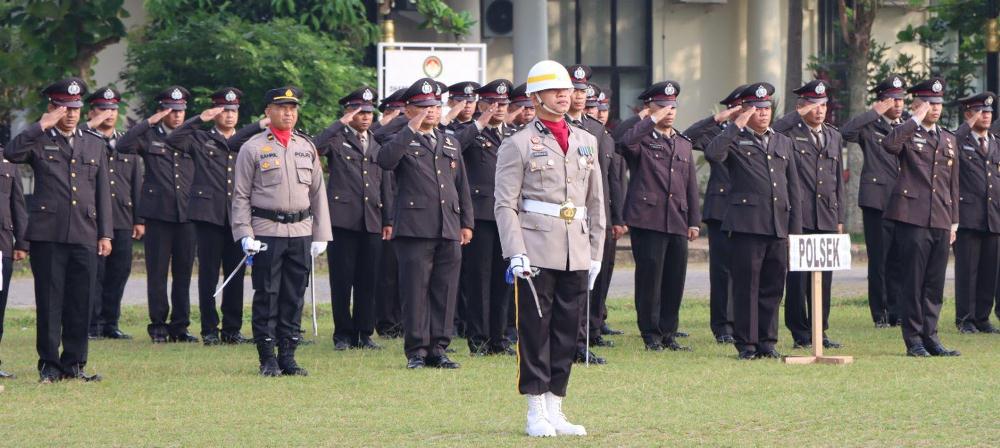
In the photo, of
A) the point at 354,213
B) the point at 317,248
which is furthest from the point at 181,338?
the point at 317,248

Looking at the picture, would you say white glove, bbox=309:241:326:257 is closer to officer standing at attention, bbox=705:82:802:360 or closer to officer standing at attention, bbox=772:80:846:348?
officer standing at attention, bbox=705:82:802:360

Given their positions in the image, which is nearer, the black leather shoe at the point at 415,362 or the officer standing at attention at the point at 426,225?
the black leather shoe at the point at 415,362

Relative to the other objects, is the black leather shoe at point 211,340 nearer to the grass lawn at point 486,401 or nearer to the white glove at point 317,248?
the grass lawn at point 486,401

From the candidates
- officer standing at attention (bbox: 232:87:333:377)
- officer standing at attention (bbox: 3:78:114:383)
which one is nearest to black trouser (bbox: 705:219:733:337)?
officer standing at attention (bbox: 232:87:333:377)

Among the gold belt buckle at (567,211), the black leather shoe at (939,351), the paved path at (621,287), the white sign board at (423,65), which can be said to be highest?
the white sign board at (423,65)

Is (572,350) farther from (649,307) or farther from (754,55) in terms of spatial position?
(754,55)

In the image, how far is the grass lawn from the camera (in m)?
9.63

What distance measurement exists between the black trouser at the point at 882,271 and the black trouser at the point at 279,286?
6.08 m

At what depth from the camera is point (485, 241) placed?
14.4 meters

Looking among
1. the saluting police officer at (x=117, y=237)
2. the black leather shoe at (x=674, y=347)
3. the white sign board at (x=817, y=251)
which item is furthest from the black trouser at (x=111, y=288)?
the white sign board at (x=817, y=251)

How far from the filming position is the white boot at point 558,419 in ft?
31.8

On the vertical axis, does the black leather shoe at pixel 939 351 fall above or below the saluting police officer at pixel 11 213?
below

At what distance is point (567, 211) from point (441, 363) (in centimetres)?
341

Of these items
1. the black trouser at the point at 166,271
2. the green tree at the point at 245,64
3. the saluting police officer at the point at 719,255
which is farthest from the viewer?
the green tree at the point at 245,64
